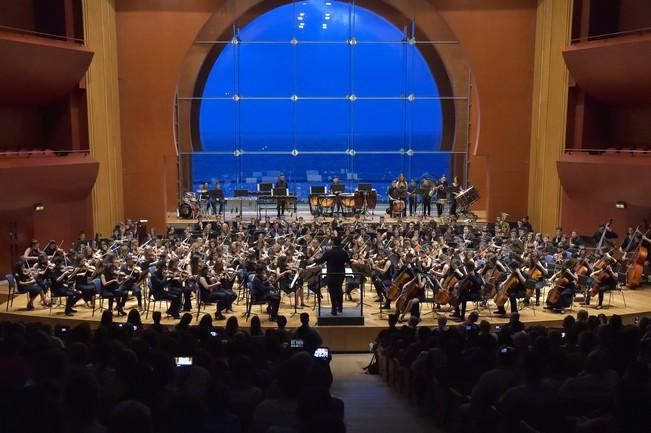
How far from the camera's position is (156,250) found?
14.3 m

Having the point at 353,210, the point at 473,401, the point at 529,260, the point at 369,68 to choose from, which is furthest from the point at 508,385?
the point at 369,68

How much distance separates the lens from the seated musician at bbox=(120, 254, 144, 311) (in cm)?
1242

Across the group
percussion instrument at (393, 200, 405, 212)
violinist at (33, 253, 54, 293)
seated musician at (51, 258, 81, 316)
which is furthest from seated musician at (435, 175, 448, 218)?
violinist at (33, 253, 54, 293)

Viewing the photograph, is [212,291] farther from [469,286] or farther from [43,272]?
[469,286]

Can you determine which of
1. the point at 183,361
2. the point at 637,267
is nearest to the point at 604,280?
the point at 637,267

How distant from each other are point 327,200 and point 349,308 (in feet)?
28.5

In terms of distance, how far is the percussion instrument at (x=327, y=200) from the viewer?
838 inches

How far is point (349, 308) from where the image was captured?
42.6ft

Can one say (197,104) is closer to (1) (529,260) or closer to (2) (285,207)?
(2) (285,207)

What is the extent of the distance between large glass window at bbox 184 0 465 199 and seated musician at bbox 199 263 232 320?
11550 millimetres

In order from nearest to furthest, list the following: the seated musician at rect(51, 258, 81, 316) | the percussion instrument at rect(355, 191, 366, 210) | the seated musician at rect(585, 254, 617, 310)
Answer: the seated musician at rect(51, 258, 81, 316) → the seated musician at rect(585, 254, 617, 310) → the percussion instrument at rect(355, 191, 366, 210)

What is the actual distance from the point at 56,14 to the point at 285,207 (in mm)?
8615

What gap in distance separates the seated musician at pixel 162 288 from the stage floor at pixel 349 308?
0.24 m

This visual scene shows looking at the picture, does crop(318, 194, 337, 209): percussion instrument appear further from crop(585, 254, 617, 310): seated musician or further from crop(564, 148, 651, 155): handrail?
crop(585, 254, 617, 310): seated musician
